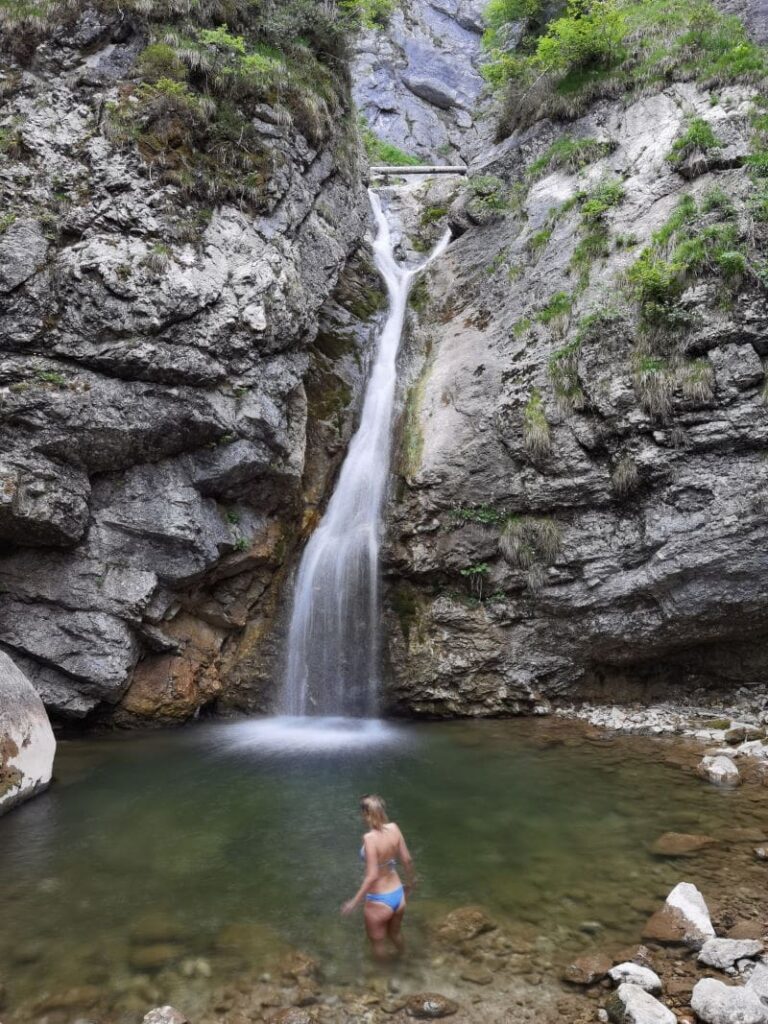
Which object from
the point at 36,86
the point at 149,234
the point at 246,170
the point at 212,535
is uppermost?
the point at 36,86

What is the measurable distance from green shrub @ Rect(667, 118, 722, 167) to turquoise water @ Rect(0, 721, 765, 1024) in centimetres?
1119

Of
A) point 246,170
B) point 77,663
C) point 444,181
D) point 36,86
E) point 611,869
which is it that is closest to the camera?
point 611,869

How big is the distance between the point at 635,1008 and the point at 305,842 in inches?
142

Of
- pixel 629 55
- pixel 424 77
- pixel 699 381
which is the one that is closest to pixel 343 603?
pixel 699 381

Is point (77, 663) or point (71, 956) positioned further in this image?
point (77, 663)

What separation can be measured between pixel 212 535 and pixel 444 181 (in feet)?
54.3

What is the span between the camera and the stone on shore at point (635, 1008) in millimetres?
3686

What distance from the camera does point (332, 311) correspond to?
15.3 metres

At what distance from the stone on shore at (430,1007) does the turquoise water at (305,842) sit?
1.46 ft

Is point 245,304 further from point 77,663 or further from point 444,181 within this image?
point 444,181

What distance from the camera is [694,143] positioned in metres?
12.6

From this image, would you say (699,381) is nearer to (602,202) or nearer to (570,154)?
(602,202)

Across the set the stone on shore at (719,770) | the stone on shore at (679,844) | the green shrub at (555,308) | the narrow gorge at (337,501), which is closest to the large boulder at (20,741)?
the narrow gorge at (337,501)

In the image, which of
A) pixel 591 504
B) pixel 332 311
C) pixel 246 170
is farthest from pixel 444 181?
pixel 591 504
